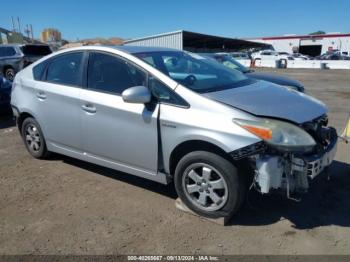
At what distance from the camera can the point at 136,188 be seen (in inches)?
166

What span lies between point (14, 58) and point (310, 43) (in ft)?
219

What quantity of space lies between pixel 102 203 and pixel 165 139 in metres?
1.08

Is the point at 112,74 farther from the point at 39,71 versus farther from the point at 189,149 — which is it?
the point at 39,71

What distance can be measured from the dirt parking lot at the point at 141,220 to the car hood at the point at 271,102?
3.37ft

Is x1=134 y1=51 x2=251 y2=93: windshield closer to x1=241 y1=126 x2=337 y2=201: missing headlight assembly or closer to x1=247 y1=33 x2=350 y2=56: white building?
x1=241 y1=126 x2=337 y2=201: missing headlight assembly

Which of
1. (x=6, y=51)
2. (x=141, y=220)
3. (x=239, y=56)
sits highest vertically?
(x=6, y=51)

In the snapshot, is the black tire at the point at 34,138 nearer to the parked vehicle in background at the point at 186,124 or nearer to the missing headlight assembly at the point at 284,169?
the parked vehicle in background at the point at 186,124

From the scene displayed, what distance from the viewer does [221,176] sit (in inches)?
126

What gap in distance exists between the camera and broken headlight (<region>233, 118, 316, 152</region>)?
2.96 m

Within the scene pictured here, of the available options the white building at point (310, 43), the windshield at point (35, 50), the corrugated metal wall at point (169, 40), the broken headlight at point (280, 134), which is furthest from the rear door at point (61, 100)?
the white building at point (310, 43)

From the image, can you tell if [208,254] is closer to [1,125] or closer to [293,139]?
[293,139]

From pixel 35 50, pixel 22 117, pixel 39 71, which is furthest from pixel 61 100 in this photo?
pixel 35 50

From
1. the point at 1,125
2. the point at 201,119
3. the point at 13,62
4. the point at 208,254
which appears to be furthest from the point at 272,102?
the point at 13,62

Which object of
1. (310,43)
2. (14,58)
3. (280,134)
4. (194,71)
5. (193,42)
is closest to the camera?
(280,134)
